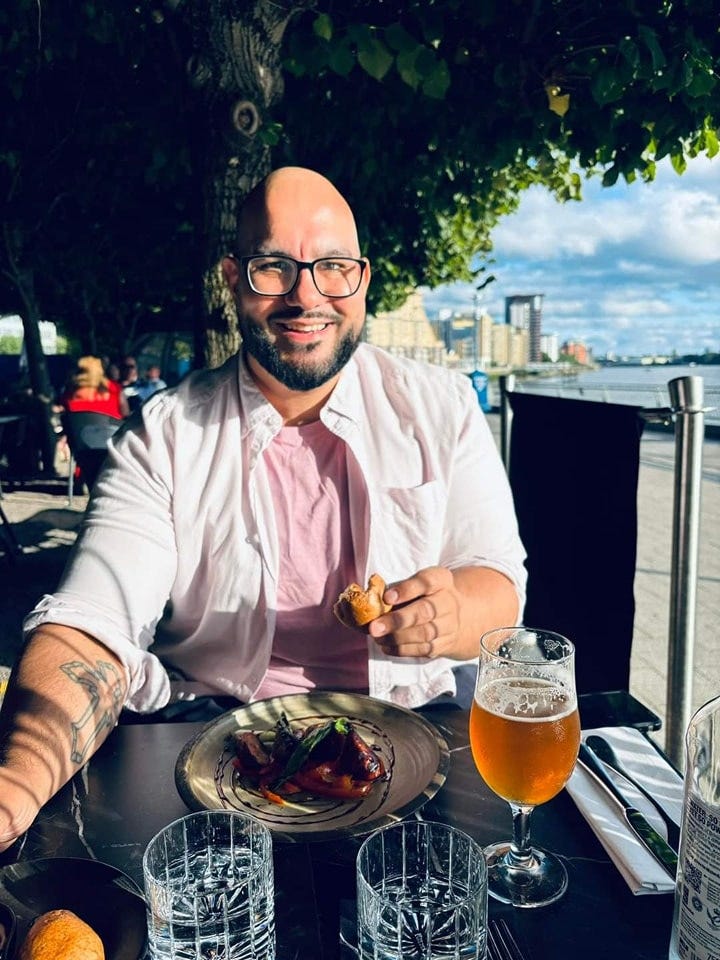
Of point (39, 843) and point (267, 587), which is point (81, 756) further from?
point (267, 587)

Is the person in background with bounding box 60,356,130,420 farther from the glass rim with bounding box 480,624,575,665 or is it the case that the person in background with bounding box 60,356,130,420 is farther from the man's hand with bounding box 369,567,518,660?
the glass rim with bounding box 480,624,575,665

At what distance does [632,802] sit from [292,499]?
1.23 meters

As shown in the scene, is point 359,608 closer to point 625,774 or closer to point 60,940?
point 625,774

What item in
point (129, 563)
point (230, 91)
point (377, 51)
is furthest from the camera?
point (230, 91)

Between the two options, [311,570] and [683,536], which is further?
[311,570]

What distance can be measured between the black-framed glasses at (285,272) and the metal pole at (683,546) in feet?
3.29

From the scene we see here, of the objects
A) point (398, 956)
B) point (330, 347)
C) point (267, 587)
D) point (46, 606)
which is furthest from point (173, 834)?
point (330, 347)

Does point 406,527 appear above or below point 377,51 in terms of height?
below

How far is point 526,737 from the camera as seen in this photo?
1.05 m

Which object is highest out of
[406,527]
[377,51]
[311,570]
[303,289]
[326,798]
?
[377,51]

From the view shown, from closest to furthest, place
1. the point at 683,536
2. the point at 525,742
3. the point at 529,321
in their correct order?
the point at 525,742 → the point at 683,536 → the point at 529,321

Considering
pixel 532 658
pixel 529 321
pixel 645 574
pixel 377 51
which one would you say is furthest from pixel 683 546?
pixel 529 321

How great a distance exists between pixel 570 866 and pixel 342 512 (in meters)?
1.21

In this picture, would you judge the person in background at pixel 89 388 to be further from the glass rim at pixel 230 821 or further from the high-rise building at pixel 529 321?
the high-rise building at pixel 529 321
